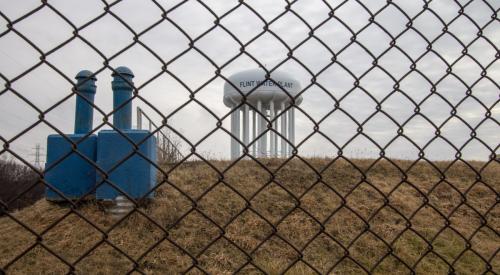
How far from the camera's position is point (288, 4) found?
1.66 m

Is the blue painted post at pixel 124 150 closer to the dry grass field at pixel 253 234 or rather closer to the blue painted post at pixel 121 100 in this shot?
the blue painted post at pixel 121 100

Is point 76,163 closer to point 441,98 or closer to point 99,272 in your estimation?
point 99,272

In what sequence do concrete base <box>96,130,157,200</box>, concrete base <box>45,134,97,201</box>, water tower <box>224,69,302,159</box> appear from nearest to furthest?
concrete base <box>96,130,157,200</box>
concrete base <box>45,134,97,201</box>
water tower <box>224,69,302,159</box>

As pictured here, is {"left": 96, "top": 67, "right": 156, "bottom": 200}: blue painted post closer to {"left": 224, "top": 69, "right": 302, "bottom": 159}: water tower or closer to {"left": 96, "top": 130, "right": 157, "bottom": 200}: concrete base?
{"left": 96, "top": 130, "right": 157, "bottom": 200}: concrete base

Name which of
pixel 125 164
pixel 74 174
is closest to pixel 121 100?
pixel 125 164

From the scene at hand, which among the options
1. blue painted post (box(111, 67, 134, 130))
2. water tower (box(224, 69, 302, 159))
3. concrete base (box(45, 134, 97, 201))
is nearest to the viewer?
blue painted post (box(111, 67, 134, 130))

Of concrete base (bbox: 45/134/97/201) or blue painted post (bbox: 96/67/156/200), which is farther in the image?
concrete base (bbox: 45/134/97/201)

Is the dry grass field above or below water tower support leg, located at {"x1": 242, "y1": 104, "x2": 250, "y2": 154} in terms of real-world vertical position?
below

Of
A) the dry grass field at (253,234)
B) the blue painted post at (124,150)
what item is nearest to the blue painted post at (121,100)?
the blue painted post at (124,150)

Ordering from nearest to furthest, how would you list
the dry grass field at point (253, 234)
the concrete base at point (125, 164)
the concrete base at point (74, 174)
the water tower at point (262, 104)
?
the dry grass field at point (253, 234) → the concrete base at point (125, 164) → the concrete base at point (74, 174) → the water tower at point (262, 104)

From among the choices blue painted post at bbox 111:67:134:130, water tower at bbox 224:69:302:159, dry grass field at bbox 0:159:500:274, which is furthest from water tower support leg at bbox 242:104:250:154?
blue painted post at bbox 111:67:134:130

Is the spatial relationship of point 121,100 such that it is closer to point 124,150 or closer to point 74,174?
point 124,150

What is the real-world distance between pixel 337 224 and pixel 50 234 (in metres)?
4.14

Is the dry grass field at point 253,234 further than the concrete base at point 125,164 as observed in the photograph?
No
